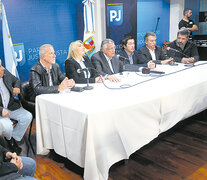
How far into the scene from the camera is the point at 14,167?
1542mm

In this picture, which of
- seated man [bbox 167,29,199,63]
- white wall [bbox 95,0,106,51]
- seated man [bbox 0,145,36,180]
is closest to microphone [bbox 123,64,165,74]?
seated man [bbox 167,29,199,63]

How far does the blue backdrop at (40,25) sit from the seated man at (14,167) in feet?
9.05

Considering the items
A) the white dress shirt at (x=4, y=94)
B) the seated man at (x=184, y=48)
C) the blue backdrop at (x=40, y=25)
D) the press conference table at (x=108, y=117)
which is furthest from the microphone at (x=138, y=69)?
the blue backdrop at (x=40, y=25)

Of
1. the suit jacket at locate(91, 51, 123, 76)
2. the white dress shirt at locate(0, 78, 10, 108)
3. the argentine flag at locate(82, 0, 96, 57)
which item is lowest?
the white dress shirt at locate(0, 78, 10, 108)

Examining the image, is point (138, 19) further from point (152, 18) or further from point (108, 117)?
point (108, 117)

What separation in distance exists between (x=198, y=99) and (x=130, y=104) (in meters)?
1.10

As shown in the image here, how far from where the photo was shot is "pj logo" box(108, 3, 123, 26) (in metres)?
5.60

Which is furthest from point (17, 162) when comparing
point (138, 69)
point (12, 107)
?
point (138, 69)

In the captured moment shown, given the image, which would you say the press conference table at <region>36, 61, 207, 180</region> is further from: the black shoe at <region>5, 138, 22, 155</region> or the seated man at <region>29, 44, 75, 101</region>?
the black shoe at <region>5, 138, 22, 155</region>

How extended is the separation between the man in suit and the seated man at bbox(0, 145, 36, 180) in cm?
171

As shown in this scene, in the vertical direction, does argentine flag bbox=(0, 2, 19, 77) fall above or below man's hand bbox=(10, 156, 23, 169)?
above

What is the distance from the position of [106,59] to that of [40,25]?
1835 mm

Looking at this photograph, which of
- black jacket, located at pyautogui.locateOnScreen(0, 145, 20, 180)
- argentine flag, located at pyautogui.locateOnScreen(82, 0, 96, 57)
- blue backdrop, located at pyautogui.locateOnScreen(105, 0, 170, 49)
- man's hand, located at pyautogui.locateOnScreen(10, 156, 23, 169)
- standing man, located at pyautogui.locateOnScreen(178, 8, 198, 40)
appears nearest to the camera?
black jacket, located at pyautogui.locateOnScreen(0, 145, 20, 180)

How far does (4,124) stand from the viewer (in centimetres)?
242
